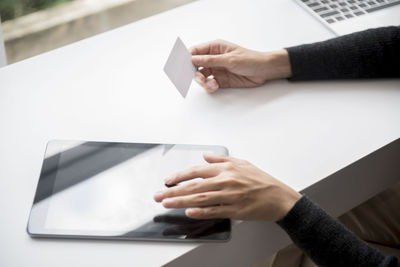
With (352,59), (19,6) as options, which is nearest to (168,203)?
(352,59)

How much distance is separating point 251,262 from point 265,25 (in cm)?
52

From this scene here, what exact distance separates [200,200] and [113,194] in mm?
144

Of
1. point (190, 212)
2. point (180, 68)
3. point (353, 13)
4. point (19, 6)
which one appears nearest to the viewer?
point (190, 212)

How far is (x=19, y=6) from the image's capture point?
174cm

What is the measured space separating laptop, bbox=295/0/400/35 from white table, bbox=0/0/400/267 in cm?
4

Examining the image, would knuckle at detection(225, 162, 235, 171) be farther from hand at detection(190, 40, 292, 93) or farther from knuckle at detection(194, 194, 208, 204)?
hand at detection(190, 40, 292, 93)

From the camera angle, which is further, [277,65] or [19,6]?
[19,6]

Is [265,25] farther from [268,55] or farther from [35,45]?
[35,45]

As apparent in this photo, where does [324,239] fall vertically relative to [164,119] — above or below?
below

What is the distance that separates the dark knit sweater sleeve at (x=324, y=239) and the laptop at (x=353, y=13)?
468 mm

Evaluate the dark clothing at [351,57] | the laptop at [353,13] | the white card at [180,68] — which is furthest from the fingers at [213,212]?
the laptop at [353,13]

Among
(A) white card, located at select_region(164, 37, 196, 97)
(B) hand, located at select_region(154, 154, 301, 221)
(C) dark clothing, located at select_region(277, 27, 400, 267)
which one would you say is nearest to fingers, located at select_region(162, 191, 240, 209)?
(B) hand, located at select_region(154, 154, 301, 221)

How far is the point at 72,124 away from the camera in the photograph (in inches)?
35.6

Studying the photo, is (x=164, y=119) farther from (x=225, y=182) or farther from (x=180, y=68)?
(x=225, y=182)
